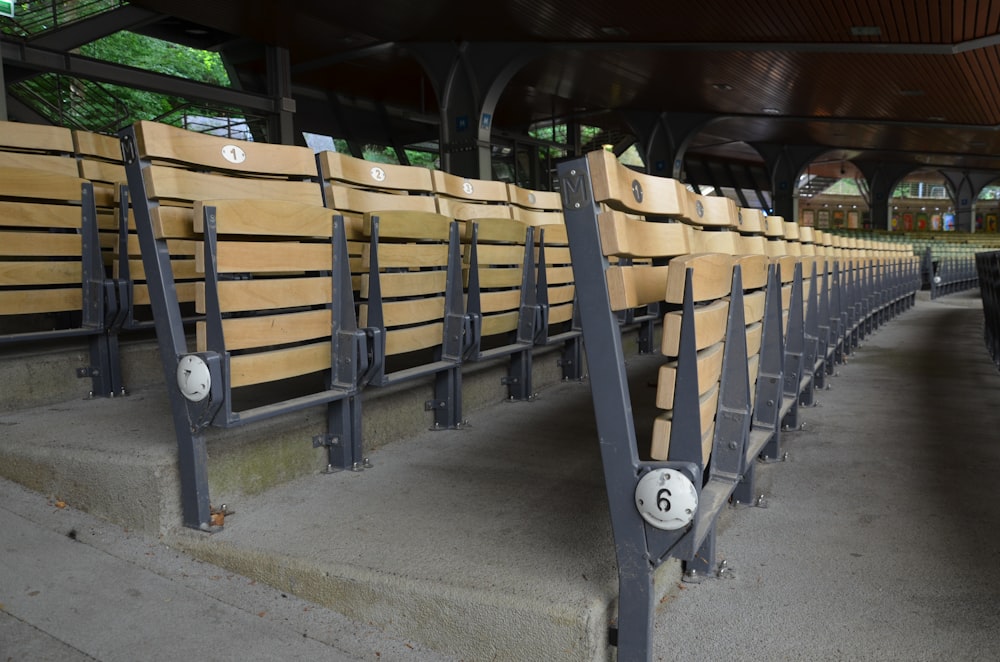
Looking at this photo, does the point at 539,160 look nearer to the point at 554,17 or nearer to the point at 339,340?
the point at 554,17

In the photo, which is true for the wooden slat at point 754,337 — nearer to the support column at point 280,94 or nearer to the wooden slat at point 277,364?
the wooden slat at point 277,364

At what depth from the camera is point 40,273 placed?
2.32m

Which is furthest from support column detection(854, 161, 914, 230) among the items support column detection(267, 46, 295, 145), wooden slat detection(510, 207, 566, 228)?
wooden slat detection(510, 207, 566, 228)

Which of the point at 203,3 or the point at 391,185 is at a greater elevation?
the point at 203,3

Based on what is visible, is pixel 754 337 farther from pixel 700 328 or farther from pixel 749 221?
pixel 749 221

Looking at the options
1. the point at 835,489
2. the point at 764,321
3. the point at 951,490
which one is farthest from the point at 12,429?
the point at 951,490

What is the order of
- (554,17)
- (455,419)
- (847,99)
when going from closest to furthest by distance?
(455,419), (554,17), (847,99)

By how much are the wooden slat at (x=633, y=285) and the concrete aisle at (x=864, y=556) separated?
A: 0.60 meters

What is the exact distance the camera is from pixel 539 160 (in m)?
16.6

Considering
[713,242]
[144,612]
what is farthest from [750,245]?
[144,612]

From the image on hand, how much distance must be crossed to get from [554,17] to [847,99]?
295 inches

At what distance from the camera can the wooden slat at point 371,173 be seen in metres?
2.36

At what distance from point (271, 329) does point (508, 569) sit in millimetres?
809

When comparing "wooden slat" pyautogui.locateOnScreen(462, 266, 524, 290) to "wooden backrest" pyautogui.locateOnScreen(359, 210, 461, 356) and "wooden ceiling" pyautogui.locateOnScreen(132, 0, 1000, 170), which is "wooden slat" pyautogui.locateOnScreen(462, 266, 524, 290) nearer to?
"wooden backrest" pyautogui.locateOnScreen(359, 210, 461, 356)
